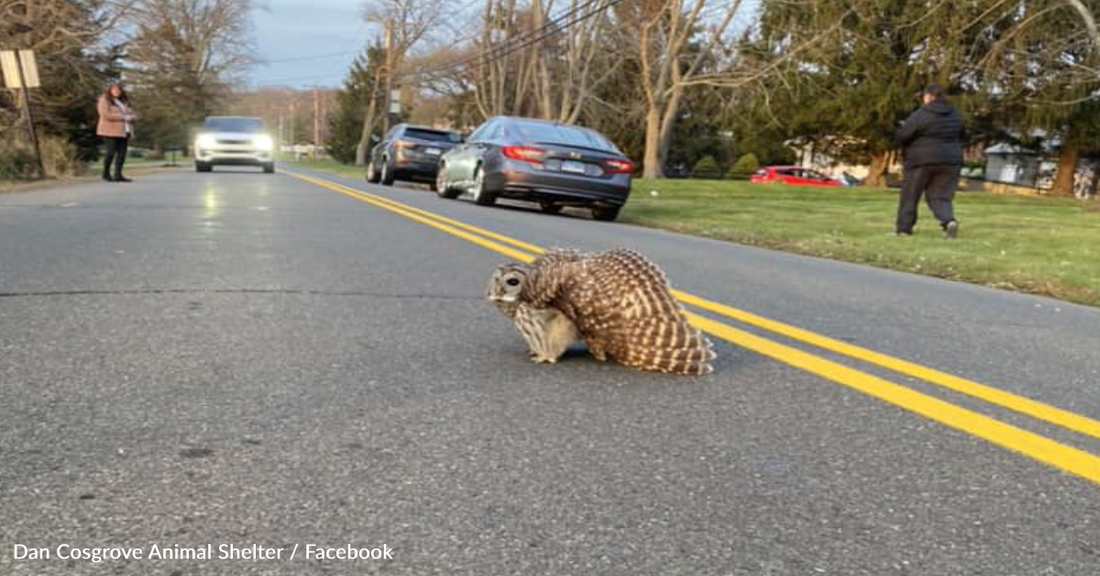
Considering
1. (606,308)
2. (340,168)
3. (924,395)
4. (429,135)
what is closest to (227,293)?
(606,308)

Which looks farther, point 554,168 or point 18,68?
point 18,68

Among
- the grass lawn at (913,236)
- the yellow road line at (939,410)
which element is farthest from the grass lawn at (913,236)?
the yellow road line at (939,410)

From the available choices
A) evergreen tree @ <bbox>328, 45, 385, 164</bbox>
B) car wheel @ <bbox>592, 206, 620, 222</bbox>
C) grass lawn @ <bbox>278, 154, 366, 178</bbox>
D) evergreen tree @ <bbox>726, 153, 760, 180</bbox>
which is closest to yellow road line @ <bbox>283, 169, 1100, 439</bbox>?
car wheel @ <bbox>592, 206, 620, 222</bbox>

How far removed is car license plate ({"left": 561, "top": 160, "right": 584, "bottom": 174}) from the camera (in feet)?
43.2

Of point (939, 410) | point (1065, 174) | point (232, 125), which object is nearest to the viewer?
point (939, 410)

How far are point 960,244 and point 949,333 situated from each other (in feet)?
21.8

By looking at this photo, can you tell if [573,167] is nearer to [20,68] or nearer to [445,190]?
[445,190]

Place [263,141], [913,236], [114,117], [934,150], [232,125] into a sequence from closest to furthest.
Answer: [934,150], [913,236], [114,117], [263,141], [232,125]

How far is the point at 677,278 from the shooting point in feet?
20.1

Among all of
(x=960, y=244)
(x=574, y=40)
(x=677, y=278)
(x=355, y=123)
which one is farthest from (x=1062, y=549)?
(x=355, y=123)

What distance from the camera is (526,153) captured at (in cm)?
1327

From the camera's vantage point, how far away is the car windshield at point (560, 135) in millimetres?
13633

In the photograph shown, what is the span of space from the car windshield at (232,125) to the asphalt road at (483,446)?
24487mm

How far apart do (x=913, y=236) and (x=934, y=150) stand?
48.7 inches
